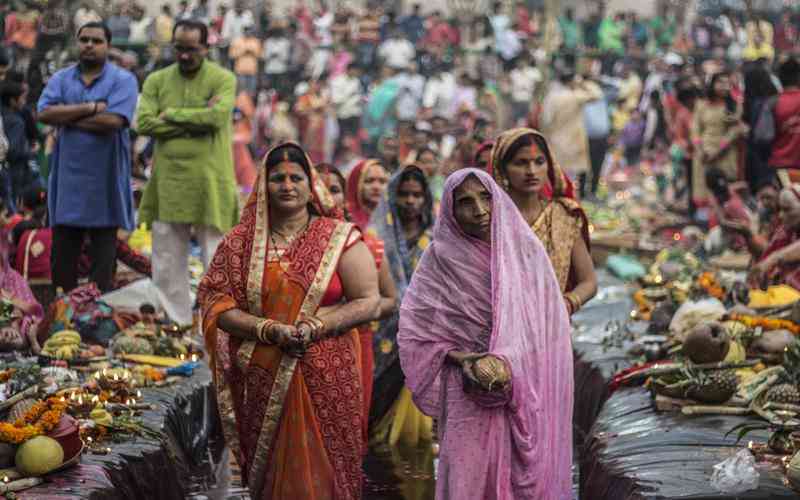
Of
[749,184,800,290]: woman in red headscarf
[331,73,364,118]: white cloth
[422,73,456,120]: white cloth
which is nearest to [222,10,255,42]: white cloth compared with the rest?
[331,73,364,118]: white cloth

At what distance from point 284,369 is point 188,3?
2545cm

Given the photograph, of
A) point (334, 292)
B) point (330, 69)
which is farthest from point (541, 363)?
point (330, 69)

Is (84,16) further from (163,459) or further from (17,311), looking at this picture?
(163,459)

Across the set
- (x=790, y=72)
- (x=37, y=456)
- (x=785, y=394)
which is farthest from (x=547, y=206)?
(x=790, y=72)

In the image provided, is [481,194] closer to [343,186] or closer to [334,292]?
[334,292]

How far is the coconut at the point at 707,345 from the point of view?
26.6 feet

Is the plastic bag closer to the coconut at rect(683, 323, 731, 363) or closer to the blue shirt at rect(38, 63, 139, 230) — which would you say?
the coconut at rect(683, 323, 731, 363)

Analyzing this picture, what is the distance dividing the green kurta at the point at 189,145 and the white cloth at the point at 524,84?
18722 mm

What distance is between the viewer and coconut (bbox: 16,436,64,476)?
248 inches

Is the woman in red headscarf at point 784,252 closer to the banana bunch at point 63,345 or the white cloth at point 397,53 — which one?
the banana bunch at point 63,345

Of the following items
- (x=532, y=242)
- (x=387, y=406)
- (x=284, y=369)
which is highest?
(x=532, y=242)

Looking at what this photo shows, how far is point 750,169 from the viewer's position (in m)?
17.5

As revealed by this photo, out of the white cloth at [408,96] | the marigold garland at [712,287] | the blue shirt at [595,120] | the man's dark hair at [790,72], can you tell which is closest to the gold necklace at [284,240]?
the marigold garland at [712,287]

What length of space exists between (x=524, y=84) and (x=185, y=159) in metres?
18.9
